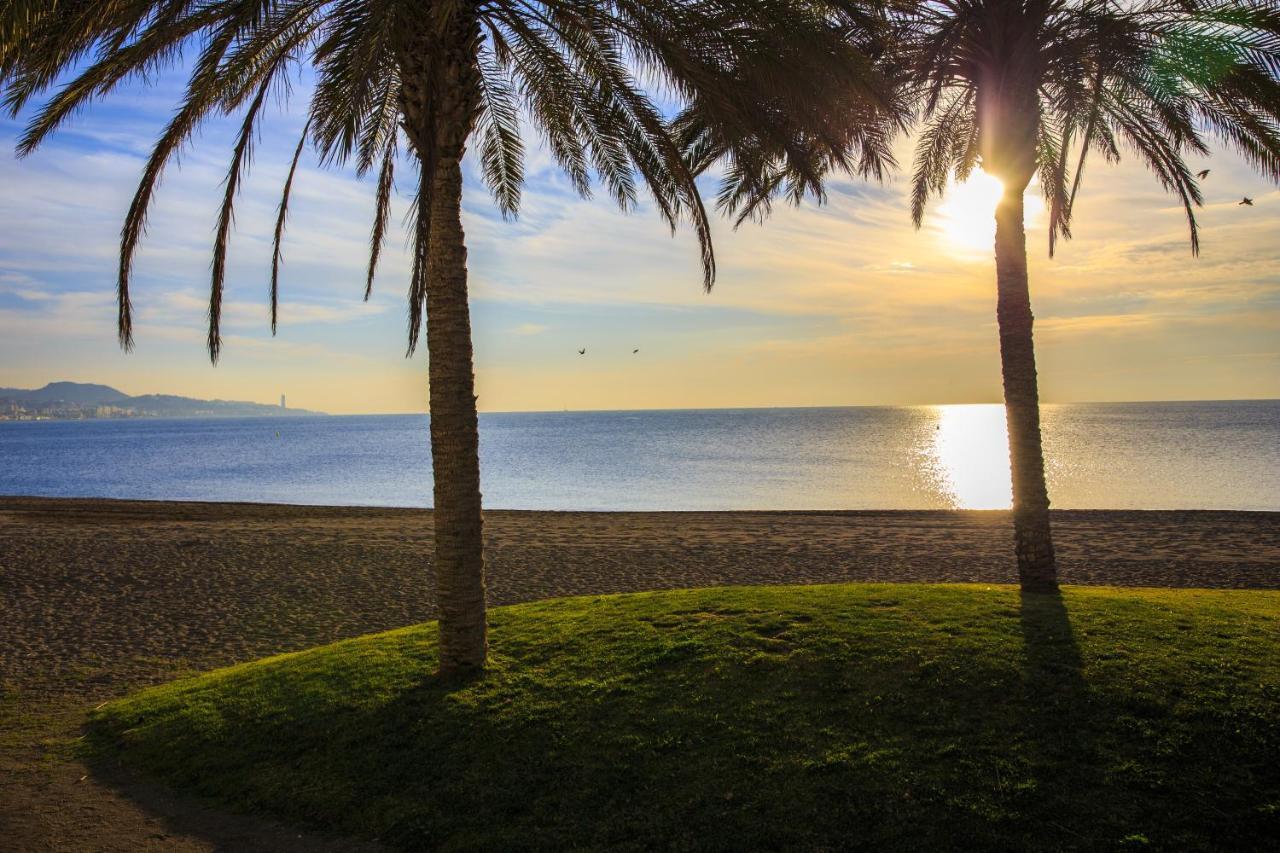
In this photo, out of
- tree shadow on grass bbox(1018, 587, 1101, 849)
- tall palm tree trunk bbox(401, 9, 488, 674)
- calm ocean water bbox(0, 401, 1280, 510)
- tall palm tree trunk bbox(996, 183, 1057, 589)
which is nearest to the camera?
tree shadow on grass bbox(1018, 587, 1101, 849)

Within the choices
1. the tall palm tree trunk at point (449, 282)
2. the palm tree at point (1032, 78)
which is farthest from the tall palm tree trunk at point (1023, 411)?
the tall palm tree trunk at point (449, 282)

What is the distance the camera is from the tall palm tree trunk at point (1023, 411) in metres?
9.42

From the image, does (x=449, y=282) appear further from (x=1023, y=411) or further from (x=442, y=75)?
(x=1023, y=411)

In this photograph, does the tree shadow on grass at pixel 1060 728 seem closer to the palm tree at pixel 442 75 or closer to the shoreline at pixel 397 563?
the palm tree at pixel 442 75

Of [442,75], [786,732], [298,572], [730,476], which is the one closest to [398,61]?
[442,75]

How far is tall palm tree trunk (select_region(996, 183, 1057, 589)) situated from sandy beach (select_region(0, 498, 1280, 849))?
7148 mm

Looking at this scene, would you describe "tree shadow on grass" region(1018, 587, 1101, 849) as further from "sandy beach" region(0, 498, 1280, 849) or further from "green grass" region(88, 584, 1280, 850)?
"sandy beach" region(0, 498, 1280, 849)

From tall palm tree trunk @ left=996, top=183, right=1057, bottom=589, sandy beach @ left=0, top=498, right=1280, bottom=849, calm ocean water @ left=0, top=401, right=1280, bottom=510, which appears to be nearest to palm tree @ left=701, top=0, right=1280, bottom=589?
tall palm tree trunk @ left=996, top=183, right=1057, bottom=589

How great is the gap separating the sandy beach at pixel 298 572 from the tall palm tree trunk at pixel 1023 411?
715 centimetres

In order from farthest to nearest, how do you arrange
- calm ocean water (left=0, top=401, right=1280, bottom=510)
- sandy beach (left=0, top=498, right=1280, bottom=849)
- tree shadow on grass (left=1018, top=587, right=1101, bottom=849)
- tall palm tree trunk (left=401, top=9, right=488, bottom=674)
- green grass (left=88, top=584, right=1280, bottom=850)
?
1. calm ocean water (left=0, top=401, right=1280, bottom=510)
2. tall palm tree trunk (left=401, top=9, right=488, bottom=674)
3. sandy beach (left=0, top=498, right=1280, bottom=849)
4. green grass (left=88, top=584, right=1280, bottom=850)
5. tree shadow on grass (left=1018, top=587, right=1101, bottom=849)

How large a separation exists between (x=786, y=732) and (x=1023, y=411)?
523 centimetres

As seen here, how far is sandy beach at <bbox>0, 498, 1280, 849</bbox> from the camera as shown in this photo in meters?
6.81

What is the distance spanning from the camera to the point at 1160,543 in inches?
817

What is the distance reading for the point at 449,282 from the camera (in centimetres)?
737
